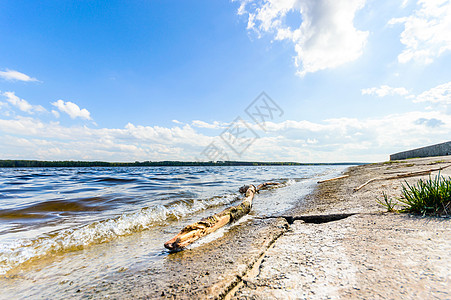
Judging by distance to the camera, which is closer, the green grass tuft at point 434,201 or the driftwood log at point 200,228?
the green grass tuft at point 434,201

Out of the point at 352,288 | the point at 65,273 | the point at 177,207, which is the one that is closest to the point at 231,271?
the point at 352,288

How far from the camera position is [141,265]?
2645mm

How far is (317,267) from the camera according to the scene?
5.82 ft

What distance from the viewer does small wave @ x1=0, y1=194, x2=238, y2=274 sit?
323cm

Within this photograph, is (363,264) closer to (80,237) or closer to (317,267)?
(317,267)

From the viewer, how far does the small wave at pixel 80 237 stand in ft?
10.6

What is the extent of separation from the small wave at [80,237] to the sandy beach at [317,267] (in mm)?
2061

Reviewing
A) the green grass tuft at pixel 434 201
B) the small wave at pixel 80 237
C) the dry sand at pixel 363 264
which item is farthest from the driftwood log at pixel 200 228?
the green grass tuft at pixel 434 201

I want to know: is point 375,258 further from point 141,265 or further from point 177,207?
point 177,207

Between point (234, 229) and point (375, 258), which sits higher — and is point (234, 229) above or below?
below

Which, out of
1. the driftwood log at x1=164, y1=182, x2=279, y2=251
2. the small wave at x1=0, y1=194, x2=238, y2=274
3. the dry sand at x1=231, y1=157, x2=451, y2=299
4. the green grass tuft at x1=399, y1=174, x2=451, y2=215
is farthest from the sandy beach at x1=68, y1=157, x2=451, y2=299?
the small wave at x1=0, y1=194, x2=238, y2=274

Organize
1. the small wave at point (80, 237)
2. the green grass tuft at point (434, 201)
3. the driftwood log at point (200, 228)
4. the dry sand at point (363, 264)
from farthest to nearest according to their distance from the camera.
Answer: the small wave at point (80, 237) < the driftwood log at point (200, 228) < the green grass tuft at point (434, 201) < the dry sand at point (363, 264)

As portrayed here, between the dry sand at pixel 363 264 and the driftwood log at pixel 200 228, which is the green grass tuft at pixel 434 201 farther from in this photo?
the driftwood log at pixel 200 228

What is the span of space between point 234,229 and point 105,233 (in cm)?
282
